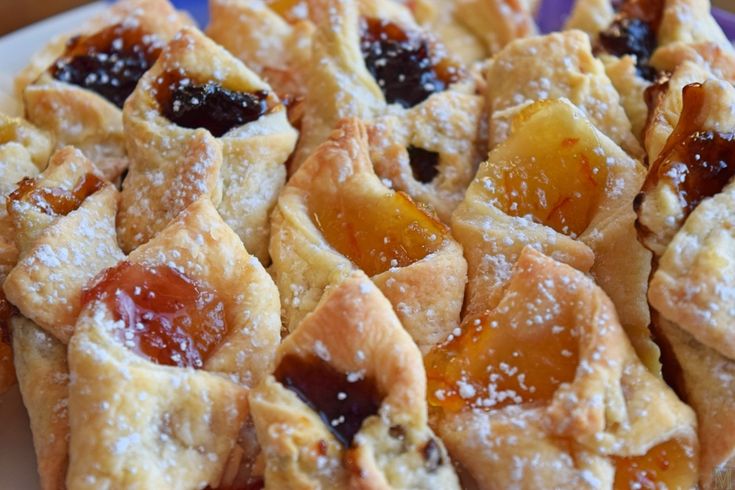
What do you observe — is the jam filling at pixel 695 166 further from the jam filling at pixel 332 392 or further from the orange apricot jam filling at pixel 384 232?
the jam filling at pixel 332 392

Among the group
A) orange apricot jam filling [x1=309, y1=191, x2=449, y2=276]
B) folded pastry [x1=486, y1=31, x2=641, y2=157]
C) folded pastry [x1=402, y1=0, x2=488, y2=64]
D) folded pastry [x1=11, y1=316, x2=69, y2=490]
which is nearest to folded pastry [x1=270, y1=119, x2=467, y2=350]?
orange apricot jam filling [x1=309, y1=191, x2=449, y2=276]

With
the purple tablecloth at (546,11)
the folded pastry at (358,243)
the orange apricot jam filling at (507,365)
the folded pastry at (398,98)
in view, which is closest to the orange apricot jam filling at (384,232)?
the folded pastry at (358,243)

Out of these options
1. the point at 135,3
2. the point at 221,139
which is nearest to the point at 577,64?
the point at 221,139

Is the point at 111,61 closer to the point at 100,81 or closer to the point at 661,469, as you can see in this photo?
the point at 100,81

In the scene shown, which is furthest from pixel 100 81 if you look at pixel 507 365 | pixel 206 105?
pixel 507 365

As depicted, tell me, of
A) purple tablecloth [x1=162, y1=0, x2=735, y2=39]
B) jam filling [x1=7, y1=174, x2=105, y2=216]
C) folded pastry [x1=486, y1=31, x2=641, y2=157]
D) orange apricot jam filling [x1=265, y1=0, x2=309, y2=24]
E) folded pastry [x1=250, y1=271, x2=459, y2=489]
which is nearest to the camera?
folded pastry [x1=250, y1=271, x2=459, y2=489]

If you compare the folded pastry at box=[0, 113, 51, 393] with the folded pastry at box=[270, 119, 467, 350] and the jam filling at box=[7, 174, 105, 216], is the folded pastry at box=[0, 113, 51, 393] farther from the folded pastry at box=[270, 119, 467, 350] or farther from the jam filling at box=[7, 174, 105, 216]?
the folded pastry at box=[270, 119, 467, 350]
